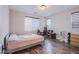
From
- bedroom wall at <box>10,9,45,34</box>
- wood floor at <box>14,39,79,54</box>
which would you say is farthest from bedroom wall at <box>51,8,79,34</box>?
wood floor at <box>14,39,79,54</box>

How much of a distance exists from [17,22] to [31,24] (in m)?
0.74

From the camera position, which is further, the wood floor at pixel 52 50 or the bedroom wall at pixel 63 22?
the bedroom wall at pixel 63 22

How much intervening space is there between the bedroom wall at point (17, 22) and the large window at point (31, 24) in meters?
0.21

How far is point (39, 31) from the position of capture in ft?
13.2

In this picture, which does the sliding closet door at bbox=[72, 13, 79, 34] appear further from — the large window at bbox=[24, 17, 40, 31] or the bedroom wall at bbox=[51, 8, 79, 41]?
the large window at bbox=[24, 17, 40, 31]

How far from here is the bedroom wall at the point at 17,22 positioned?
368 centimetres

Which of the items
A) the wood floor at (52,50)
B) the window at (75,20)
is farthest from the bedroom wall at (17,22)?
the wood floor at (52,50)

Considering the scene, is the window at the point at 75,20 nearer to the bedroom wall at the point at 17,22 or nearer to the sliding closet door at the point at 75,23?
the sliding closet door at the point at 75,23

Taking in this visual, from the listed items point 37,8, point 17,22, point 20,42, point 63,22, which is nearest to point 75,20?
point 63,22

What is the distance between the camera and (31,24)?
12.4ft

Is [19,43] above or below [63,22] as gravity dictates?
below

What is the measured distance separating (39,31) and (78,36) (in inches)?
72.8

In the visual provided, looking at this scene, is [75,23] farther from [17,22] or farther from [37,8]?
[17,22]
